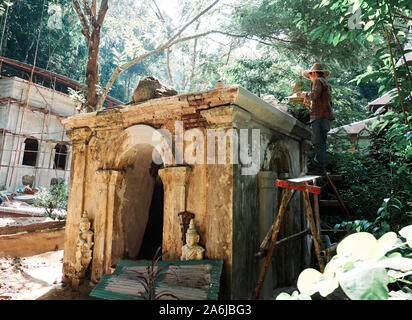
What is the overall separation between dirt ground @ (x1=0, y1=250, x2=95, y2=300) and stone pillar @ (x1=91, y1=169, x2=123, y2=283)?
1.48ft

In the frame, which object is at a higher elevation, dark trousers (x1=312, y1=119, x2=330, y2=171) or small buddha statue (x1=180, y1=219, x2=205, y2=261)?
dark trousers (x1=312, y1=119, x2=330, y2=171)

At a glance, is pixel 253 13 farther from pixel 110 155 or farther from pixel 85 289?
pixel 85 289

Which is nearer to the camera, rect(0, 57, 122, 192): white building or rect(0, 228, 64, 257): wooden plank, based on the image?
rect(0, 228, 64, 257): wooden plank

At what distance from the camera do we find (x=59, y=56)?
21.3 metres

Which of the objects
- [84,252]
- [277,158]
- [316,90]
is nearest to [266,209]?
[277,158]

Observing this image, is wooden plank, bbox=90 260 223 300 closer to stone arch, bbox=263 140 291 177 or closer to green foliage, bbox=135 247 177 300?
green foliage, bbox=135 247 177 300

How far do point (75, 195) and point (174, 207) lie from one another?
262 centimetres

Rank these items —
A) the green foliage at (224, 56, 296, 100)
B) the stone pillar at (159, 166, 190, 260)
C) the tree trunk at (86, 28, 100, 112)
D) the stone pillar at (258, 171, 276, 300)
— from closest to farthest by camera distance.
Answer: the stone pillar at (159, 166, 190, 260)
the stone pillar at (258, 171, 276, 300)
the green foliage at (224, 56, 296, 100)
the tree trunk at (86, 28, 100, 112)

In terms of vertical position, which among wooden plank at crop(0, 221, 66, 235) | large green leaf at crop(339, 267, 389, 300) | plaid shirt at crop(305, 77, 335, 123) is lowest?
wooden plank at crop(0, 221, 66, 235)

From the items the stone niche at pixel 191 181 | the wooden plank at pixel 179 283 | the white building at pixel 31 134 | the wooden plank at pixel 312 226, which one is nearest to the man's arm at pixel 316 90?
the stone niche at pixel 191 181

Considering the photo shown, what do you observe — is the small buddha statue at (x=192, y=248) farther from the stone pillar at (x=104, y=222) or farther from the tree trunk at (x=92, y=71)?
the tree trunk at (x=92, y=71)

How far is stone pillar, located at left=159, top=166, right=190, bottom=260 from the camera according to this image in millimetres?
4020

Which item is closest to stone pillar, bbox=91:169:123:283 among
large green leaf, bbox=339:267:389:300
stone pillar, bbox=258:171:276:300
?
stone pillar, bbox=258:171:276:300
